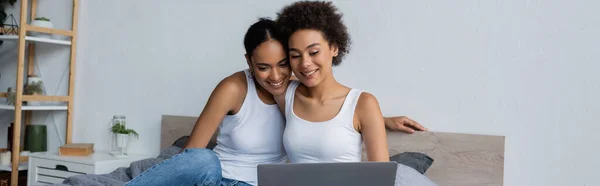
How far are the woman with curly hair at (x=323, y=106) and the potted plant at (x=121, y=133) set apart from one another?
1.29 m

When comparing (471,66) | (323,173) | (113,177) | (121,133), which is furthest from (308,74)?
(121,133)

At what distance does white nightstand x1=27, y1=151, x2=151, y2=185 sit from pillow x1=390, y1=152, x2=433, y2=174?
1312mm

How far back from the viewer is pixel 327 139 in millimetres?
1738

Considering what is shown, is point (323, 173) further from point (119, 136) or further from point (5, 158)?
point (5, 158)

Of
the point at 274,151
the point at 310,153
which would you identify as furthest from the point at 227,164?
the point at 310,153

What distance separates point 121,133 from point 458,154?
1.55 m

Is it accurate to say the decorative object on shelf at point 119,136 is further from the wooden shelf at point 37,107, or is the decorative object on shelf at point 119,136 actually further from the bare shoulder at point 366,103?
the bare shoulder at point 366,103

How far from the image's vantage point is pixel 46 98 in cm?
306

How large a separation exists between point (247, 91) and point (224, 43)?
2.70 feet

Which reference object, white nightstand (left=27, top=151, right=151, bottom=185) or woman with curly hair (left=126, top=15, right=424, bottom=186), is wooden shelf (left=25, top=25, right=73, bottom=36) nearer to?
white nightstand (left=27, top=151, right=151, bottom=185)

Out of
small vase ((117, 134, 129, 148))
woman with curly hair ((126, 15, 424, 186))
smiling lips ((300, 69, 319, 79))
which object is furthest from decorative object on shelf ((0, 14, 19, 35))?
smiling lips ((300, 69, 319, 79))

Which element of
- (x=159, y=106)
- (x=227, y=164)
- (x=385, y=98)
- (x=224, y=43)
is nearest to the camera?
(x=227, y=164)

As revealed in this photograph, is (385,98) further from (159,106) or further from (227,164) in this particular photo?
(159,106)

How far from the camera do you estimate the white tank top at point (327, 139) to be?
1.74 m
